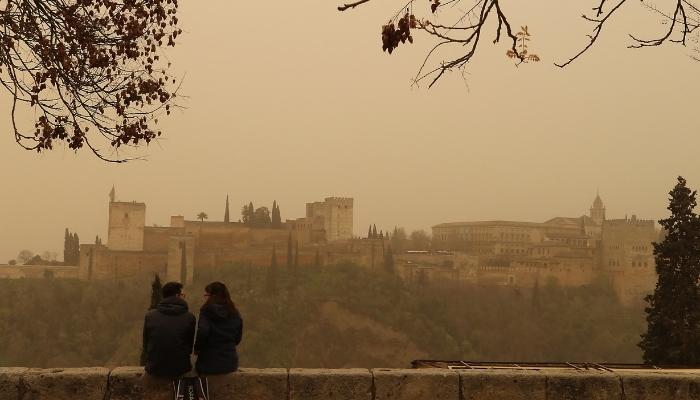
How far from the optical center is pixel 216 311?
4.82 meters

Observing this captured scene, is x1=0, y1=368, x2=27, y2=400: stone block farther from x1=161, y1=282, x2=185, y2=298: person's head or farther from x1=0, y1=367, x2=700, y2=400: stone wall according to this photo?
x1=161, y1=282, x2=185, y2=298: person's head

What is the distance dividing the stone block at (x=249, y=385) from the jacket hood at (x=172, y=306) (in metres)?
0.54

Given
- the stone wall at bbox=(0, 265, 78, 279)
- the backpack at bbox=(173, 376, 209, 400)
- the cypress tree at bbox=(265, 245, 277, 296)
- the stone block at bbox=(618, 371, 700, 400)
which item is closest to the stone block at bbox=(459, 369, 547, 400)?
the stone block at bbox=(618, 371, 700, 400)

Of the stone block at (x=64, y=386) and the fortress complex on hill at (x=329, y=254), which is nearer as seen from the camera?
the stone block at (x=64, y=386)

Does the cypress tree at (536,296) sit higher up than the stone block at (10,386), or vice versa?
the stone block at (10,386)

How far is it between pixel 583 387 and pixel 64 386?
3.63 metres

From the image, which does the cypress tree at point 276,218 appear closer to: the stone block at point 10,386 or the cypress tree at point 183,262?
the cypress tree at point 183,262

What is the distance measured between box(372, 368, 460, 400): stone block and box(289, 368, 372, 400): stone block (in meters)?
0.10

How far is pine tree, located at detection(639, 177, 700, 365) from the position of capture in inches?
635

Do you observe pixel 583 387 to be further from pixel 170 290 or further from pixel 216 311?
pixel 170 290

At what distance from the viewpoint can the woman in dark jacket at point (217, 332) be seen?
4820 millimetres

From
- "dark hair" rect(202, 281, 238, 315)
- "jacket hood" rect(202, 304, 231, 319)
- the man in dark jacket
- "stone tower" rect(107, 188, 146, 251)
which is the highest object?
"stone tower" rect(107, 188, 146, 251)

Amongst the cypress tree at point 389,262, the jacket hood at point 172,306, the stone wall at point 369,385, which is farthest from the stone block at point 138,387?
the cypress tree at point 389,262

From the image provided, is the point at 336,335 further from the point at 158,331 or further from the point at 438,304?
the point at 158,331
